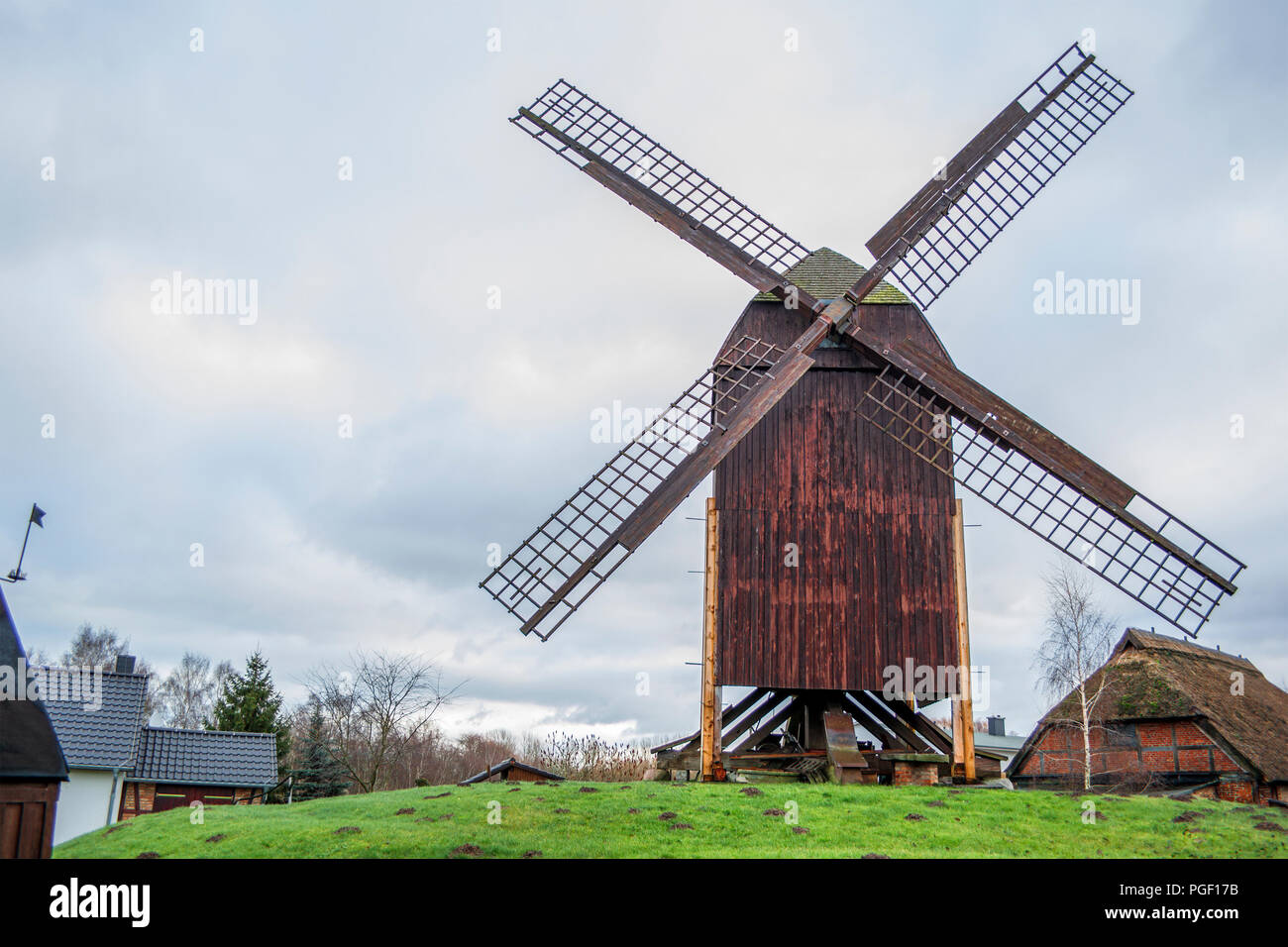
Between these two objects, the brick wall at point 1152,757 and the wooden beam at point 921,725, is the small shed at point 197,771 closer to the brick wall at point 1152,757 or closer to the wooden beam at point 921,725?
the wooden beam at point 921,725

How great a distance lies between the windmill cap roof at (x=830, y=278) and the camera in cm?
1530

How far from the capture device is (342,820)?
13.3 metres

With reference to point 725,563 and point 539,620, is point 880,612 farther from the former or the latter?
point 539,620

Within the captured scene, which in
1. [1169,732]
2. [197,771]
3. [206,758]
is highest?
[1169,732]

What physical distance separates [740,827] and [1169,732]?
18115 mm

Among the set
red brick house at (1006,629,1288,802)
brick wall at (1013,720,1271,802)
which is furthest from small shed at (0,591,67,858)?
brick wall at (1013,720,1271,802)

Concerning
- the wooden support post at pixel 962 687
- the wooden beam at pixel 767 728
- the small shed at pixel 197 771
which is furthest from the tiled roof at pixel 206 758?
the wooden support post at pixel 962 687

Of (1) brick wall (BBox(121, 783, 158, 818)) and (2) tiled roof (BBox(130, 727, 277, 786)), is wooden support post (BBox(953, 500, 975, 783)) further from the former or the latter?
(1) brick wall (BBox(121, 783, 158, 818))

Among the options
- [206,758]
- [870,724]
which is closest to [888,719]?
[870,724]

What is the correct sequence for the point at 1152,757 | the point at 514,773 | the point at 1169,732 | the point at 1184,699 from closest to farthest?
1. the point at 514,773
2. the point at 1184,699
3. the point at 1169,732
4. the point at 1152,757

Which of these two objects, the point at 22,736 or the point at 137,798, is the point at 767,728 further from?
the point at 137,798

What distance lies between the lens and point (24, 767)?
8.42 metres

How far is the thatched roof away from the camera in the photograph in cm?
2289
